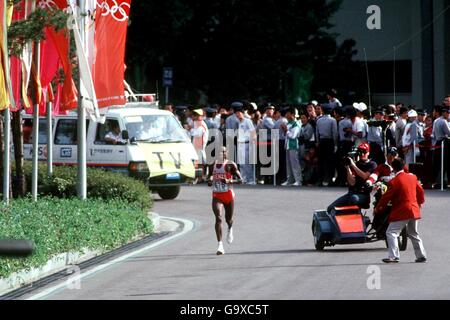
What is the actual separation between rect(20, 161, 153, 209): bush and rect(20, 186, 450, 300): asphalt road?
112 centimetres

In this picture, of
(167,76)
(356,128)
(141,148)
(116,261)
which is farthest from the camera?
(167,76)

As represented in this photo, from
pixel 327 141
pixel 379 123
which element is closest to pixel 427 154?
pixel 379 123

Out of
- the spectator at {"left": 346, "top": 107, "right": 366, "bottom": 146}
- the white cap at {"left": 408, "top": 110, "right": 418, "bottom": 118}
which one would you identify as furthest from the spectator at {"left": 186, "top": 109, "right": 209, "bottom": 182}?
the white cap at {"left": 408, "top": 110, "right": 418, "bottom": 118}

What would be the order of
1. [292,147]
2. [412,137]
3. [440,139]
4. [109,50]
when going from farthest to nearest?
1. [292,147]
2. [412,137]
3. [440,139]
4. [109,50]

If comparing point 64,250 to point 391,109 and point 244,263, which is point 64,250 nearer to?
point 244,263

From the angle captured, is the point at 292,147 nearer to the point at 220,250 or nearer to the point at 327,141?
the point at 327,141

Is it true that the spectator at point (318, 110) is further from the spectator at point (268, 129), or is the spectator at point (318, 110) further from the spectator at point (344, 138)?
the spectator at point (268, 129)

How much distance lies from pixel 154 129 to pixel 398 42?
2665 centimetres

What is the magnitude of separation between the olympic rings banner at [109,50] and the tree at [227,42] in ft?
80.5

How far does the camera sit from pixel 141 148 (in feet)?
95.4

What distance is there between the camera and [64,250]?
17547 mm

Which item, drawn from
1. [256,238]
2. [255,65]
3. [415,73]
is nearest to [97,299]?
[256,238]

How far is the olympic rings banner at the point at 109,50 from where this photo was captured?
71.6 ft

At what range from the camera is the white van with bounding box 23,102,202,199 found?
94.1 ft
